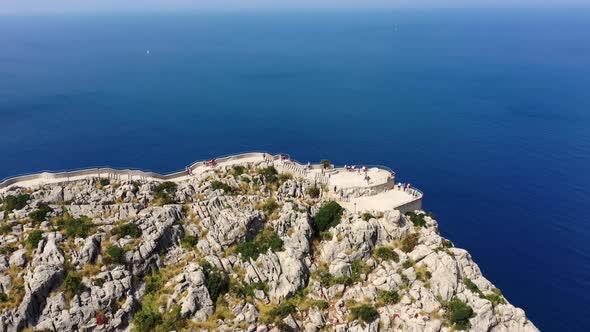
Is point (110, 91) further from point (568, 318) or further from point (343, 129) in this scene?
point (568, 318)

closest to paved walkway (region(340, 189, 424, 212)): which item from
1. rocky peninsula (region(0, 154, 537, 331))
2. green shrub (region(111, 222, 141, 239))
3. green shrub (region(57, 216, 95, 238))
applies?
rocky peninsula (region(0, 154, 537, 331))

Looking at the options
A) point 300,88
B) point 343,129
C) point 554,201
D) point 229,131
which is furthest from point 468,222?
point 300,88

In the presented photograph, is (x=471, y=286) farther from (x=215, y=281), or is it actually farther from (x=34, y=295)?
(x=34, y=295)

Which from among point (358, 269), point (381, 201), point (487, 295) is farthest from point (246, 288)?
point (487, 295)

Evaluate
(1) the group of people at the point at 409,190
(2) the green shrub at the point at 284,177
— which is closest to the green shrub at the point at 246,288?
(2) the green shrub at the point at 284,177

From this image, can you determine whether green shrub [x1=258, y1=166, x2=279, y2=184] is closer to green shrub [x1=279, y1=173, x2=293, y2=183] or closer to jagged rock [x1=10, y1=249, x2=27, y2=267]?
green shrub [x1=279, y1=173, x2=293, y2=183]

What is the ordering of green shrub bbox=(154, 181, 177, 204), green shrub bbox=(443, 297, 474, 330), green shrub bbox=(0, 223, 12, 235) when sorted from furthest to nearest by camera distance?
1. green shrub bbox=(154, 181, 177, 204)
2. green shrub bbox=(0, 223, 12, 235)
3. green shrub bbox=(443, 297, 474, 330)
